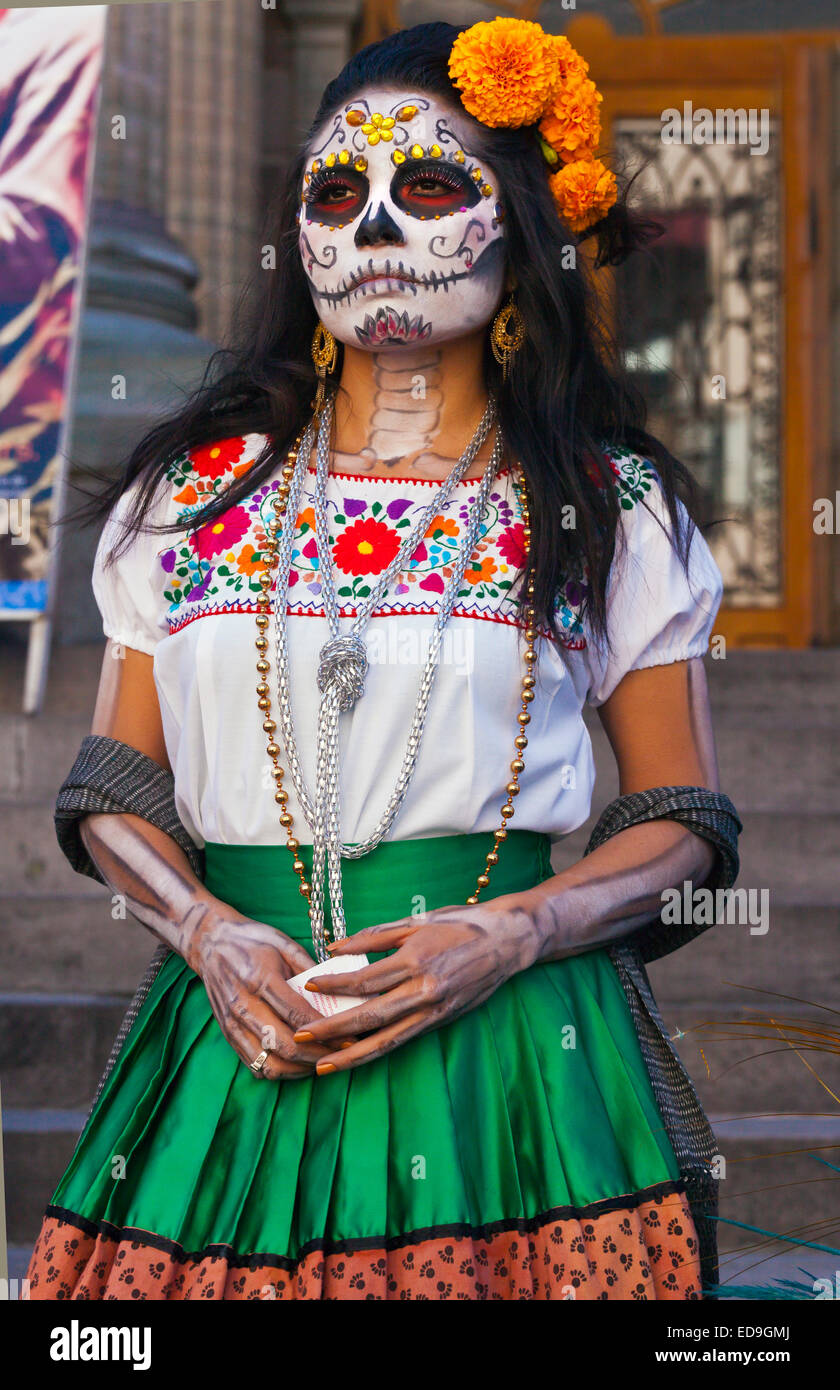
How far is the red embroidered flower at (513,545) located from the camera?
6.14ft

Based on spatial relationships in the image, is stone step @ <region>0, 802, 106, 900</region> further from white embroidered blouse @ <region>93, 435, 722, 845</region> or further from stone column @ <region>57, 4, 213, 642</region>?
white embroidered blouse @ <region>93, 435, 722, 845</region>

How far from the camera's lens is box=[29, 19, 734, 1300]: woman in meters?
1.66

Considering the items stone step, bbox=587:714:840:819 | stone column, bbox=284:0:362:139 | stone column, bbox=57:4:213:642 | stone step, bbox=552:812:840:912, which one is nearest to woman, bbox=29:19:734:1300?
stone step, bbox=552:812:840:912

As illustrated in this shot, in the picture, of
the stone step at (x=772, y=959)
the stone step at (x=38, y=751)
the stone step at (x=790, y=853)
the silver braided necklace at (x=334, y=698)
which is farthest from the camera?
the stone step at (x=38, y=751)

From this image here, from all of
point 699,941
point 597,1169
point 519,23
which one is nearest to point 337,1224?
point 597,1169

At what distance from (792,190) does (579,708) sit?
4.65 metres

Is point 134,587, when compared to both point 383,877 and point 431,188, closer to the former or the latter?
point 383,877

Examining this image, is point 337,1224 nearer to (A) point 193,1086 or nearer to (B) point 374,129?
(A) point 193,1086

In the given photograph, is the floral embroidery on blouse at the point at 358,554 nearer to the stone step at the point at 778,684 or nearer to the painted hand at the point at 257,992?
the painted hand at the point at 257,992

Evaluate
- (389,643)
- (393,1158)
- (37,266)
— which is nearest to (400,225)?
(389,643)

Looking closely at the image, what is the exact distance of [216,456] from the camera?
1995 millimetres

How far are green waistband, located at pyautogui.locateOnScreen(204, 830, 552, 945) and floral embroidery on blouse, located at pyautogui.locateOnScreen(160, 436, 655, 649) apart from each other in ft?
0.87

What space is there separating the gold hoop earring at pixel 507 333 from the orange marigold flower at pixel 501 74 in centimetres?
22

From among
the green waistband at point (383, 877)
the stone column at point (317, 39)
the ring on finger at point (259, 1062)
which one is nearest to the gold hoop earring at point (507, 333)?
the green waistband at point (383, 877)
